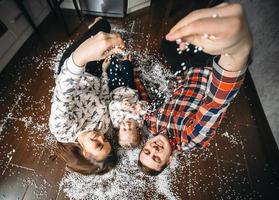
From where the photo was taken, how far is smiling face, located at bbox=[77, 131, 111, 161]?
1018 mm

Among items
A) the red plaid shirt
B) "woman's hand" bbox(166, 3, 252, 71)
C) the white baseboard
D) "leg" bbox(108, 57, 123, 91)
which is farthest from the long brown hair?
the white baseboard

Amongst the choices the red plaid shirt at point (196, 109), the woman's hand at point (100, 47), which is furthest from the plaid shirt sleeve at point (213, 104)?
the woman's hand at point (100, 47)

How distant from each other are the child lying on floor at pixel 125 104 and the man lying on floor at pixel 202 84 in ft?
0.30

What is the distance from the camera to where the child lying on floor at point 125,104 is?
112 centimetres

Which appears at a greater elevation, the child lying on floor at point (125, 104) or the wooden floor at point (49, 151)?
the child lying on floor at point (125, 104)

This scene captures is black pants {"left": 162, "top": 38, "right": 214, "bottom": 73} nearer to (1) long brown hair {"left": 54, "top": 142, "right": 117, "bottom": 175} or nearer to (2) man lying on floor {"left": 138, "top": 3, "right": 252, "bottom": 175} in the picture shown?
(2) man lying on floor {"left": 138, "top": 3, "right": 252, "bottom": 175}

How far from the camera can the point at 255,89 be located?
158 cm

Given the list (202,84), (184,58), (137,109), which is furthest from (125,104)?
(184,58)

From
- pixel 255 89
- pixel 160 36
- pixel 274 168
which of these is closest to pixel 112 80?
pixel 160 36

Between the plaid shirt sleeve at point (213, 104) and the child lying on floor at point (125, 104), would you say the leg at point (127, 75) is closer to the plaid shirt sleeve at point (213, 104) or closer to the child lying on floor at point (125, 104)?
the child lying on floor at point (125, 104)

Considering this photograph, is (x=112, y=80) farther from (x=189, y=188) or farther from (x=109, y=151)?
(x=189, y=188)

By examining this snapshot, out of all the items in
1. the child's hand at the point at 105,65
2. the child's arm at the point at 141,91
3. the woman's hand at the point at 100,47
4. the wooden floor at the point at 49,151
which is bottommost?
the wooden floor at the point at 49,151

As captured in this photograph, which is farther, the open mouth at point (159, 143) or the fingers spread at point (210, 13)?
the open mouth at point (159, 143)

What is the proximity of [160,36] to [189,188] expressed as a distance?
127 cm
